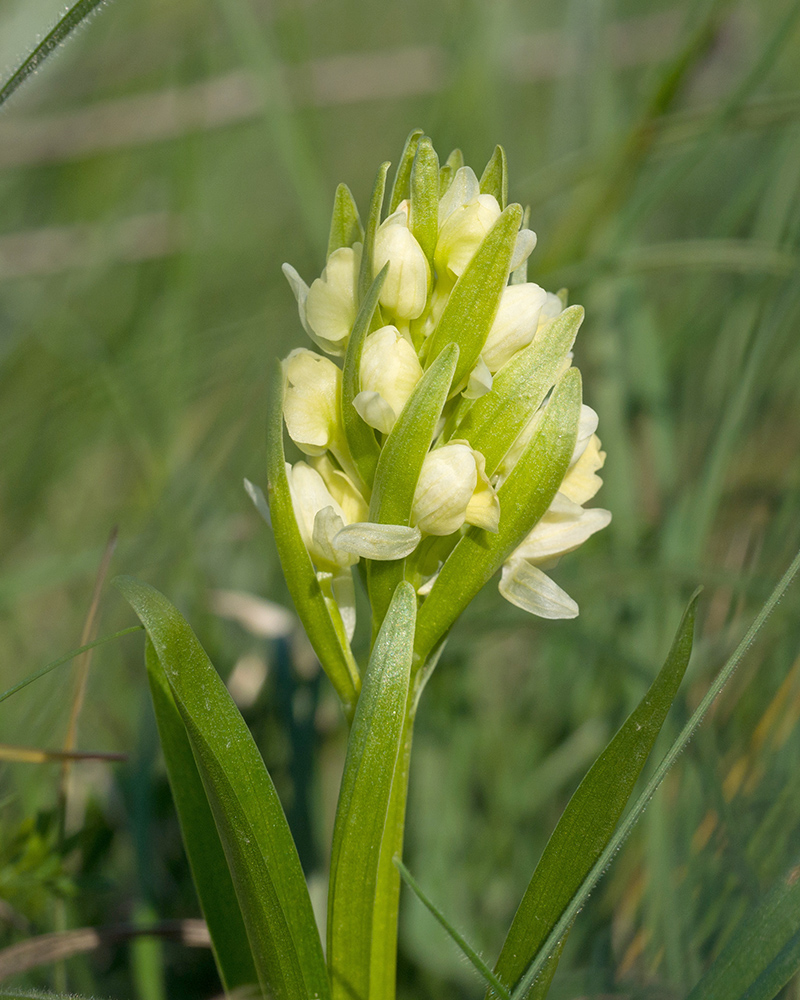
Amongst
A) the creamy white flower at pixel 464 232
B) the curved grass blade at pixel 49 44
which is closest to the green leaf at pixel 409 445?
the creamy white flower at pixel 464 232

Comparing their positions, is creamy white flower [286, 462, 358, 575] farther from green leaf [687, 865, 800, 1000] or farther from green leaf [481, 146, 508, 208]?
green leaf [687, 865, 800, 1000]

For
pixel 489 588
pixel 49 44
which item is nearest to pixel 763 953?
pixel 49 44

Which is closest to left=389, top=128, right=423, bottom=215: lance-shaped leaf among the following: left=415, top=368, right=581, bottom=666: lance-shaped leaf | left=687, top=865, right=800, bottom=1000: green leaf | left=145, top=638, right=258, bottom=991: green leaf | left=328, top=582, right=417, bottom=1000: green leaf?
left=415, top=368, right=581, bottom=666: lance-shaped leaf

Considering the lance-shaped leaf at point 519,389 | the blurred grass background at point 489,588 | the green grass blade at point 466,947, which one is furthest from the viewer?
the blurred grass background at point 489,588

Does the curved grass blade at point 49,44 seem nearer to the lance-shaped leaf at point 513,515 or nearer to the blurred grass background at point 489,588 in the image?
the blurred grass background at point 489,588

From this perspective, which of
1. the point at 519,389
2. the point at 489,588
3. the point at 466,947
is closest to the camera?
the point at 466,947

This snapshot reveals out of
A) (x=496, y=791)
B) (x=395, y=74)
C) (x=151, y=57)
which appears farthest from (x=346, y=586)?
(x=151, y=57)

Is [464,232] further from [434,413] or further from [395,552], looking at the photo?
[395,552]
